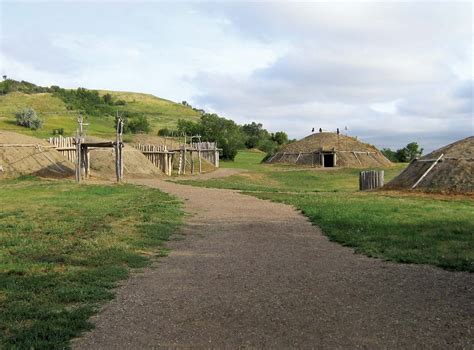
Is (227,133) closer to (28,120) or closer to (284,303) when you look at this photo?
(28,120)

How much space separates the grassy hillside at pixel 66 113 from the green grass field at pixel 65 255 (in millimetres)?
43325

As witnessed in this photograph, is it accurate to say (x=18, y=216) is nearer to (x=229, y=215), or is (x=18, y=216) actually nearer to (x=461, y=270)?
(x=229, y=215)

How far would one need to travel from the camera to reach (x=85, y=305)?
655cm

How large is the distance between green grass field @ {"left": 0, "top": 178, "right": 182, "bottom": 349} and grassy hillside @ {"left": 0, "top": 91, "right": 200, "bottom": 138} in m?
43.3

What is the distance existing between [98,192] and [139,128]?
6094cm

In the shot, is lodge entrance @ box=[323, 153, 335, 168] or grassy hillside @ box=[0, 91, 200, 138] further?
grassy hillside @ box=[0, 91, 200, 138]

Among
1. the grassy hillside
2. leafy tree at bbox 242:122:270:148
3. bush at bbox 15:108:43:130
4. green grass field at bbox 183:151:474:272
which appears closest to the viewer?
green grass field at bbox 183:151:474:272

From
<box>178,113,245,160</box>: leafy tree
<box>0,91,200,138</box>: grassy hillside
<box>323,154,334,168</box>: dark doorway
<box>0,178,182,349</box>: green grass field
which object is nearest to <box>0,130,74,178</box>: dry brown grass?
<box>0,178,182,349</box>: green grass field

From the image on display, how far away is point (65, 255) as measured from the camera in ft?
30.9

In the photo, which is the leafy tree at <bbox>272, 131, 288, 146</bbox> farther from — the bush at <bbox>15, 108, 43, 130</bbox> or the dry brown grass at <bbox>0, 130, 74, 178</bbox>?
the dry brown grass at <bbox>0, 130, 74, 178</bbox>

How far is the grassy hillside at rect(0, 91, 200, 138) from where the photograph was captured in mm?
72000

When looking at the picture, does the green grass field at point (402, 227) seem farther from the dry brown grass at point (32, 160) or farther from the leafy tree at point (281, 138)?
the leafy tree at point (281, 138)

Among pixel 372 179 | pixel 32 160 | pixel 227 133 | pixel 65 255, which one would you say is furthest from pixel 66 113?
pixel 65 255

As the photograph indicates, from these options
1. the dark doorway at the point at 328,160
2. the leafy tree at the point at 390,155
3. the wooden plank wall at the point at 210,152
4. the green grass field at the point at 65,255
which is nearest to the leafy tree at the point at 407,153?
the leafy tree at the point at 390,155
